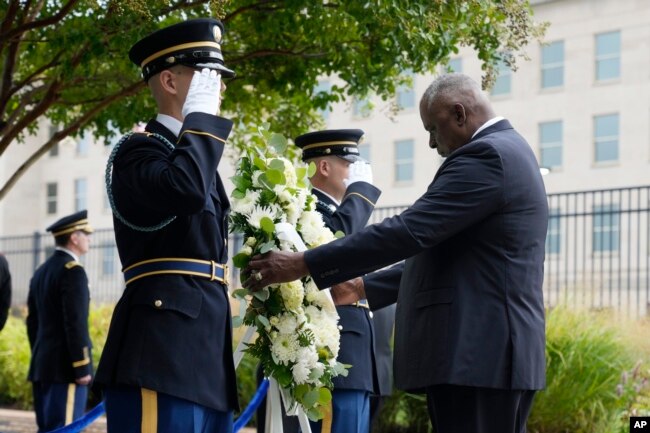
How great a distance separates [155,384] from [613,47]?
35.1 metres

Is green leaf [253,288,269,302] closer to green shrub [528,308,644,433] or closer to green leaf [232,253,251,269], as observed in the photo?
green leaf [232,253,251,269]

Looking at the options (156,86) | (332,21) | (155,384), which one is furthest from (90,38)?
(155,384)

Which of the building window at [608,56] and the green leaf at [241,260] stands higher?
the building window at [608,56]

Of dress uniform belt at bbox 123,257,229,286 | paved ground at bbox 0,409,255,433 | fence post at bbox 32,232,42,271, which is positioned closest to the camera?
dress uniform belt at bbox 123,257,229,286

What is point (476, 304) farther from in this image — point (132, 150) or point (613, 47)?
point (613, 47)

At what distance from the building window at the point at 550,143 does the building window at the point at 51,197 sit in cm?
2613

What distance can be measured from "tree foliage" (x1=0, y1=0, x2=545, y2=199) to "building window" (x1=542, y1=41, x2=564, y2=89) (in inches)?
1129

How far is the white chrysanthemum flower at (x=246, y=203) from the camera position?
4.75 metres

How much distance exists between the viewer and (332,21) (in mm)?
Answer: 8344

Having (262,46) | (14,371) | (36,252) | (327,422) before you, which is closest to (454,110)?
(327,422)

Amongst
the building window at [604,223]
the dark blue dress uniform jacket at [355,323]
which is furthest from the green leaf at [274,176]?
the building window at [604,223]

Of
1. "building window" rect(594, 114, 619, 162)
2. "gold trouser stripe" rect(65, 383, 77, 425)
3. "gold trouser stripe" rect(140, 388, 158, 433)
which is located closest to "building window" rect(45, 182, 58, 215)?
"building window" rect(594, 114, 619, 162)

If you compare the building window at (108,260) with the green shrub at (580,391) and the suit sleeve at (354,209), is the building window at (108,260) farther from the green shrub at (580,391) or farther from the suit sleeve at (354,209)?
the suit sleeve at (354,209)

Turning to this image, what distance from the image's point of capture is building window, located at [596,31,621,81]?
36.8 meters
